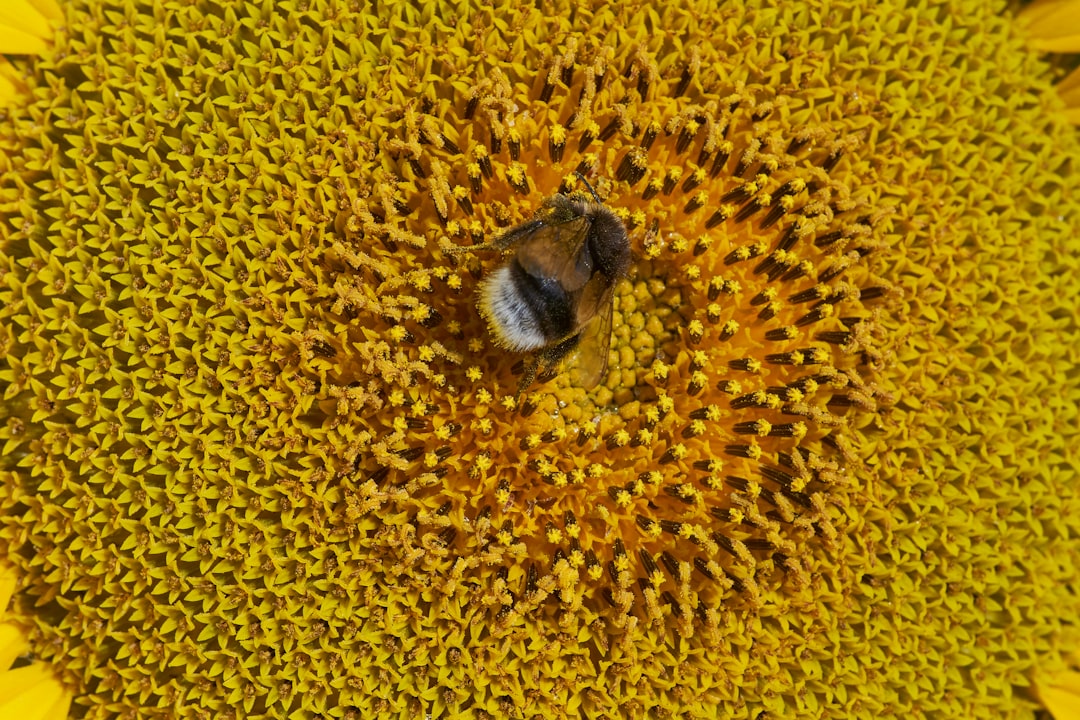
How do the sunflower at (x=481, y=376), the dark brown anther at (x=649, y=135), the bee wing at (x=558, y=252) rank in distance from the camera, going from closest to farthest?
the bee wing at (x=558, y=252) < the sunflower at (x=481, y=376) < the dark brown anther at (x=649, y=135)

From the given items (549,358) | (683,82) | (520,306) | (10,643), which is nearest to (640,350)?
(549,358)

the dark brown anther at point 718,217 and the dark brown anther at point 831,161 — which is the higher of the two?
the dark brown anther at point 831,161

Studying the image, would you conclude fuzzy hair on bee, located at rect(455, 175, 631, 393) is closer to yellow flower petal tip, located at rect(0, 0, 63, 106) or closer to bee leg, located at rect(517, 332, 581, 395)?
bee leg, located at rect(517, 332, 581, 395)

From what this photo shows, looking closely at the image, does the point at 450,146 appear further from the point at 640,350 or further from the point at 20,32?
the point at 20,32

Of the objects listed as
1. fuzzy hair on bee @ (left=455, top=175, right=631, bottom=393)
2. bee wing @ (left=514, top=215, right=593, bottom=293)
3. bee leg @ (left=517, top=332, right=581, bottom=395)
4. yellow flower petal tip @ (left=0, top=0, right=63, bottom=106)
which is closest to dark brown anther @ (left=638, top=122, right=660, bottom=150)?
fuzzy hair on bee @ (left=455, top=175, right=631, bottom=393)

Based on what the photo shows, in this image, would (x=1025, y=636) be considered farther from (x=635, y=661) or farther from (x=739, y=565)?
(x=635, y=661)

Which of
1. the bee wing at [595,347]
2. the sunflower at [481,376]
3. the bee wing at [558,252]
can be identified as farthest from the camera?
the bee wing at [595,347]

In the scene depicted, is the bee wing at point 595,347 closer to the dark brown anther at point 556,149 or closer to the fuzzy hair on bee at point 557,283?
the fuzzy hair on bee at point 557,283

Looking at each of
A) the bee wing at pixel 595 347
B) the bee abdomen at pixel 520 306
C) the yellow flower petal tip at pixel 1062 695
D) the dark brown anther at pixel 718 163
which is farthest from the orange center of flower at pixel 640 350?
the yellow flower petal tip at pixel 1062 695

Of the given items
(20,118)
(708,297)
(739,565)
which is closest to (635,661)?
(739,565)
